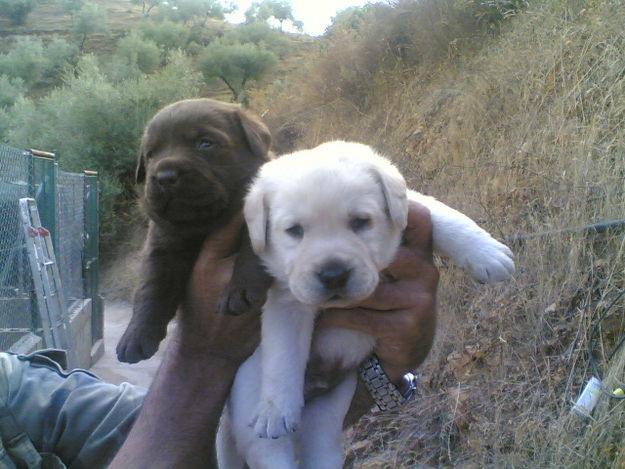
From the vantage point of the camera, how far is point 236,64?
2655cm

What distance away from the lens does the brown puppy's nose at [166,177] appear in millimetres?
2545

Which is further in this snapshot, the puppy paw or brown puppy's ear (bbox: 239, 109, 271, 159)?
brown puppy's ear (bbox: 239, 109, 271, 159)

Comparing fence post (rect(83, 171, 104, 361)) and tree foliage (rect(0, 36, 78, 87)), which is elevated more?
fence post (rect(83, 171, 104, 361))

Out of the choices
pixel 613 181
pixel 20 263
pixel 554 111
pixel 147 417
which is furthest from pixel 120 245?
pixel 147 417

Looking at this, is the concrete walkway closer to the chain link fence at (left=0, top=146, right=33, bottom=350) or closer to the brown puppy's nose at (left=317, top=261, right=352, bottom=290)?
the chain link fence at (left=0, top=146, right=33, bottom=350)

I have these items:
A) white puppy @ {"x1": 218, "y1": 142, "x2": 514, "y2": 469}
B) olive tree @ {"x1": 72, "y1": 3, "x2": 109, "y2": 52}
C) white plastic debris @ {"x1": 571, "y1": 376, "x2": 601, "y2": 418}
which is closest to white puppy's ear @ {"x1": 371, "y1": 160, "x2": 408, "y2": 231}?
white puppy @ {"x1": 218, "y1": 142, "x2": 514, "y2": 469}

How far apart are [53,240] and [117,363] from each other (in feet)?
10.9

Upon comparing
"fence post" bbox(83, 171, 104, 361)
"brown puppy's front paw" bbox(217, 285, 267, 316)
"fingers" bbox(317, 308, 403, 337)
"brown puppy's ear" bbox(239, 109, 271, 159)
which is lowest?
"fence post" bbox(83, 171, 104, 361)

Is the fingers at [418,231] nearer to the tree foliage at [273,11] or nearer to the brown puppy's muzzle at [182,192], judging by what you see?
the brown puppy's muzzle at [182,192]

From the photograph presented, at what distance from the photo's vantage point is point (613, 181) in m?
5.26

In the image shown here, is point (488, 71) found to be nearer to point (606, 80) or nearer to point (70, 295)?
point (606, 80)

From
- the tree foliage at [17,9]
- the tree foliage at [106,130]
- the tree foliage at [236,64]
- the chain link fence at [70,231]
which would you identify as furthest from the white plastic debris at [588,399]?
the tree foliage at [17,9]

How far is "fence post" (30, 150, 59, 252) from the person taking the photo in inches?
315

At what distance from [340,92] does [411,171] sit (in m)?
4.83
